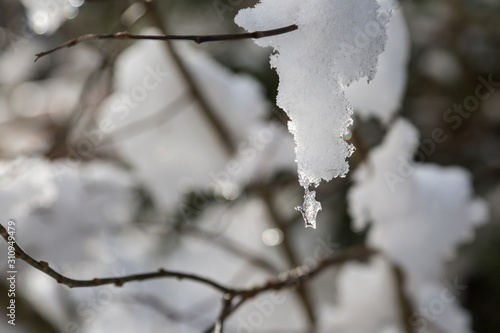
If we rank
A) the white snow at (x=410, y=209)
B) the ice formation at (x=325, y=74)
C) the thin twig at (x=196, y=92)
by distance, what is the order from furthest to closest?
the thin twig at (x=196, y=92) < the white snow at (x=410, y=209) < the ice formation at (x=325, y=74)

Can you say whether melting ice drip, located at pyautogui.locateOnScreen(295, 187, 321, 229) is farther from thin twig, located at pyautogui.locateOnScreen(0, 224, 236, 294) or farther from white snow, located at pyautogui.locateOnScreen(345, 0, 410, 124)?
white snow, located at pyautogui.locateOnScreen(345, 0, 410, 124)

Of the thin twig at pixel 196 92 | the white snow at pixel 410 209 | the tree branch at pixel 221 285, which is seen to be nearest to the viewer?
the tree branch at pixel 221 285

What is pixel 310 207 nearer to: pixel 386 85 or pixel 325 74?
pixel 325 74

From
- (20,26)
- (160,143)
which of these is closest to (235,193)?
(160,143)

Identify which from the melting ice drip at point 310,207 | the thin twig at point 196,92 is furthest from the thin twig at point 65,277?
the thin twig at point 196,92

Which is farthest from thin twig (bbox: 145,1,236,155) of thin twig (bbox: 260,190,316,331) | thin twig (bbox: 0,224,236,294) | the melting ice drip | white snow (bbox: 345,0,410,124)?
the melting ice drip

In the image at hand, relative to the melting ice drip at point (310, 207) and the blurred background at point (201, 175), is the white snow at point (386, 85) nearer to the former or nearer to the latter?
the blurred background at point (201, 175)
